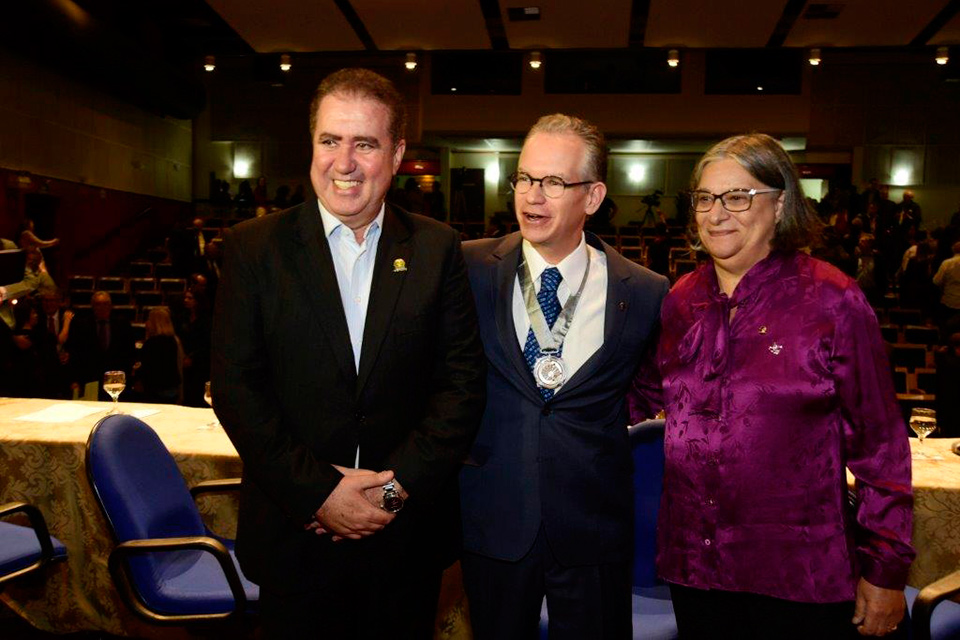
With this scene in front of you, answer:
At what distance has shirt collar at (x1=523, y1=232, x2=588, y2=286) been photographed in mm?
1902

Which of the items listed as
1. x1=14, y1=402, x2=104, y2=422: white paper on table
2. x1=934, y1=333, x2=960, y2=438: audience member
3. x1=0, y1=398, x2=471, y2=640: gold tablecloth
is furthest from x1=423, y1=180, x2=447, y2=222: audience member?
x1=0, y1=398, x2=471, y2=640: gold tablecloth

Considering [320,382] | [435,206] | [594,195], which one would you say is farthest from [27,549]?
[435,206]

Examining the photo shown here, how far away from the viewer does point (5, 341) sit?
6.18m

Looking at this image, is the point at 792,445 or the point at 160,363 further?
the point at 160,363

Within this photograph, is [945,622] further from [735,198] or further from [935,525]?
[735,198]

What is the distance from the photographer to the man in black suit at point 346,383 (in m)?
1.58

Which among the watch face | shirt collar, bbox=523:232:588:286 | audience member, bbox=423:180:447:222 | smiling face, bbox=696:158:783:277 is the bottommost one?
the watch face

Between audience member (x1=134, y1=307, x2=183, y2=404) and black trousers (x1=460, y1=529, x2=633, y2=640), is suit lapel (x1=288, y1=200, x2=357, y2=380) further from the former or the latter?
audience member (x1=134, y1=307, x2=183, y2=404)

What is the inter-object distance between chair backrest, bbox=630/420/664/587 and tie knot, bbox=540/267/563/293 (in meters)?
0.70

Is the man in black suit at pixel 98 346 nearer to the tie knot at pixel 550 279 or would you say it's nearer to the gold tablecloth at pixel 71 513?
the gold tablecloth at pixel 71 513

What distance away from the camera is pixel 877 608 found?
1530 millimetres

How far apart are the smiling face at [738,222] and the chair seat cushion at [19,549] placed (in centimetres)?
219

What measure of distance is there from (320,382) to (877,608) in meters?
1.12

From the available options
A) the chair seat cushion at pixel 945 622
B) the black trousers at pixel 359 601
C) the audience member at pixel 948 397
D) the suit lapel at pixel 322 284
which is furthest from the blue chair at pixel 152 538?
the audience member at pixel 948 397
